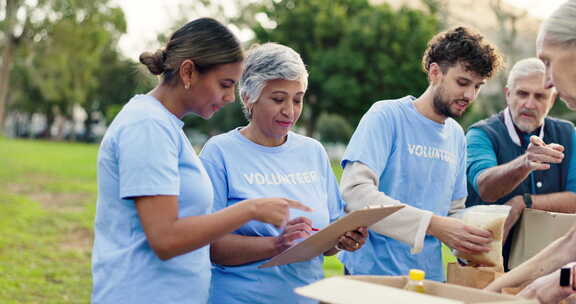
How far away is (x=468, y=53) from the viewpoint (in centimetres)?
333

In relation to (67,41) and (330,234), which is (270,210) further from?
(67,41)

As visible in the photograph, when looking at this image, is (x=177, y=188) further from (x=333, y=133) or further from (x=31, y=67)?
(x=31, y=67)

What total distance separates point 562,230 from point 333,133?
32.9 meters

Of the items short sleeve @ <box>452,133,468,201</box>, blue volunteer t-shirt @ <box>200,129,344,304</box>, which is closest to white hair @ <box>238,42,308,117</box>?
blue volunteer t-shirt @ <box>200,129,344,304</box>

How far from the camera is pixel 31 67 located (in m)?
36.6

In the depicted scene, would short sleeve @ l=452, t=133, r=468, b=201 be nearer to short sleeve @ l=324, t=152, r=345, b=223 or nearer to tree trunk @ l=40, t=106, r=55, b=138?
short sleeve @ l=324, t=152, r=345, b=223

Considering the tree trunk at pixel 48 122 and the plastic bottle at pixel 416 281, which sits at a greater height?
the plastic bottle at pixel 416 281

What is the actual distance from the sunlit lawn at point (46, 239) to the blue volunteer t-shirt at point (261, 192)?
3931 millimetres

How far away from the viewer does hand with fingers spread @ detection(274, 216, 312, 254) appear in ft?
8.96

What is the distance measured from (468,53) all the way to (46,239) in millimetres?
7626

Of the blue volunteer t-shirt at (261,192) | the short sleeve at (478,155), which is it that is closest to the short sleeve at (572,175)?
the short sleeve at (478,155)

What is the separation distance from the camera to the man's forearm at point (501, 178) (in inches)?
138

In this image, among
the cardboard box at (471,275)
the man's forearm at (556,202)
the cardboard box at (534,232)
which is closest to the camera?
the cardboard box at (471,275)

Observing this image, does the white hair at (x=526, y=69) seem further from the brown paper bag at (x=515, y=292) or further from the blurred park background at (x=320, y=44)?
the blurred park background at (x=320, y=44)
